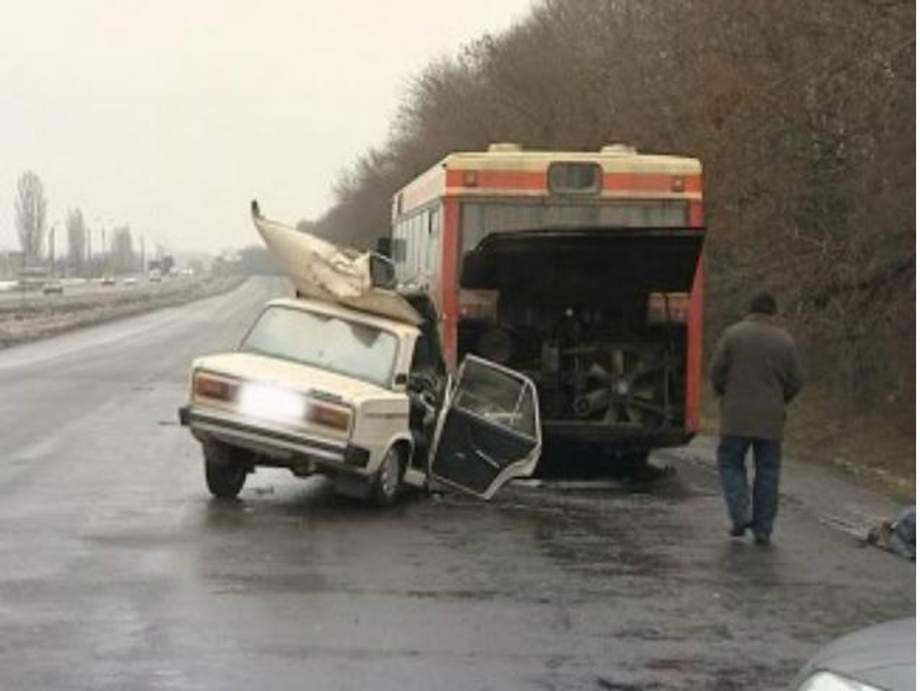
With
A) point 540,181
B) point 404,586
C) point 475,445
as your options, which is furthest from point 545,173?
point 404,586

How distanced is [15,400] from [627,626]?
658 inches

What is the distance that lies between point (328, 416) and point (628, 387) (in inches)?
173

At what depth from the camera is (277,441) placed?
11727 mm

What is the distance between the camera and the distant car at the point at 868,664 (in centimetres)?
372

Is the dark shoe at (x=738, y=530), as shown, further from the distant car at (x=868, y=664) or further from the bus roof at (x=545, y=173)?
the distant car at (x=868, y=664)

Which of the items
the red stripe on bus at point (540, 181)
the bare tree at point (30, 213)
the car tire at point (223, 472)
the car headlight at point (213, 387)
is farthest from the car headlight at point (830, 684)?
the bare tree at point (30, 213)

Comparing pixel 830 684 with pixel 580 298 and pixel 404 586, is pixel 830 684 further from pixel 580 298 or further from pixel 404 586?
→ pixel 580 298

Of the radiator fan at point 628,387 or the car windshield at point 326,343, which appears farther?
the radiator fan at point 628,387

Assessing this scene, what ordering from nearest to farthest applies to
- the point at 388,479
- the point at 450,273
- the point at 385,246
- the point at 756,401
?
the point at 756,401, the point at 388,479, the point at 450,273, the point at 385,246

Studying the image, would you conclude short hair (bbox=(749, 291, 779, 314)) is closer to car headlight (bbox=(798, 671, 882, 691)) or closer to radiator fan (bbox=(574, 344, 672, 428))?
radiator fan (bbox=(574, 344, 672, 428))

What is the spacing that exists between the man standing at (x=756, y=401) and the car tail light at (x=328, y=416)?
110 inches

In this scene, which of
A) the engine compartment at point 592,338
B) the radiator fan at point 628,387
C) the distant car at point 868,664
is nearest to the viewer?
the distant car at point 868,664

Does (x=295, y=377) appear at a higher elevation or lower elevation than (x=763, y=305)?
lower

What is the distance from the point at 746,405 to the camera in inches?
425
